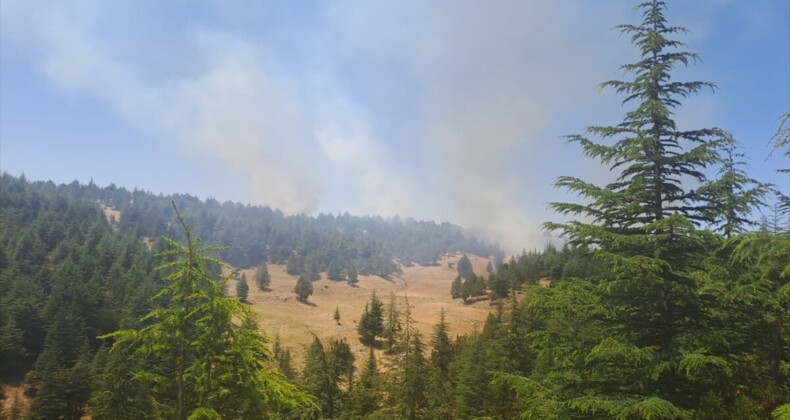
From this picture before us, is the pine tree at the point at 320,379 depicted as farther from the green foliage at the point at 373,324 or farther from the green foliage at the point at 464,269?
the green foliage at the point at 464,269

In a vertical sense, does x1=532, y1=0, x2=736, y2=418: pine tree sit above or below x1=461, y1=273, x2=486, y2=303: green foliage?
above

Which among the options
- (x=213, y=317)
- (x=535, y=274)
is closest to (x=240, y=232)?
(x=535, y=274)

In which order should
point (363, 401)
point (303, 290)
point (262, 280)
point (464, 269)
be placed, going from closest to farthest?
1. point (363, 401)
2. point (303, 290)
3. point (262, 280)
4. point (464, 269)

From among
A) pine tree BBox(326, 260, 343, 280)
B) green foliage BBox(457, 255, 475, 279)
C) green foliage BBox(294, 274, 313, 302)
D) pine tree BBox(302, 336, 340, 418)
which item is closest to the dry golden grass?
green foliage BBox(294, 274, 313, 302)

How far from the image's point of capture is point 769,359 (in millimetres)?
9844

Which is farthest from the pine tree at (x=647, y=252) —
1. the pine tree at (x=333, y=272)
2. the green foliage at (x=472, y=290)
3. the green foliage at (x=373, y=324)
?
the pine tree at (x=333, y=272)

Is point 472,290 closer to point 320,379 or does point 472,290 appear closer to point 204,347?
point 320,379

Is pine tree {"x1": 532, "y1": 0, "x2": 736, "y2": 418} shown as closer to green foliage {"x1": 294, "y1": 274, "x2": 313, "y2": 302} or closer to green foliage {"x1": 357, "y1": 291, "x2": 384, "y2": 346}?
green foliage {"x1": 357, "y1": 291, "x2": 384, "y2": 346}

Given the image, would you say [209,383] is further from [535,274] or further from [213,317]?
[535,274]

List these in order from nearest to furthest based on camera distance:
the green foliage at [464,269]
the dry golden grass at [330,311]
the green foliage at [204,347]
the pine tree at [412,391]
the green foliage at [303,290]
Result: 1. the green foliage at [204,347]
2. the pine tree at [412,391]
3. the dry golden grass at [330,311]
4. the green foliage at [303,290]
5. the green foliage at [464,269]

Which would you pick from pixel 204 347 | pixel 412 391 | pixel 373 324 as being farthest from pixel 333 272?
pixel 204 347

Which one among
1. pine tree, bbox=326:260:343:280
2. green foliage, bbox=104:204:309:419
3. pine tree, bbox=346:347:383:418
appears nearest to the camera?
green foliage, bbox=104:204:309:419

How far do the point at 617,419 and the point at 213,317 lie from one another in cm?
873

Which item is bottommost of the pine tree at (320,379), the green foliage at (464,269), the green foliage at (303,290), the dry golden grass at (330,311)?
the dry golden grass at (330,311)
